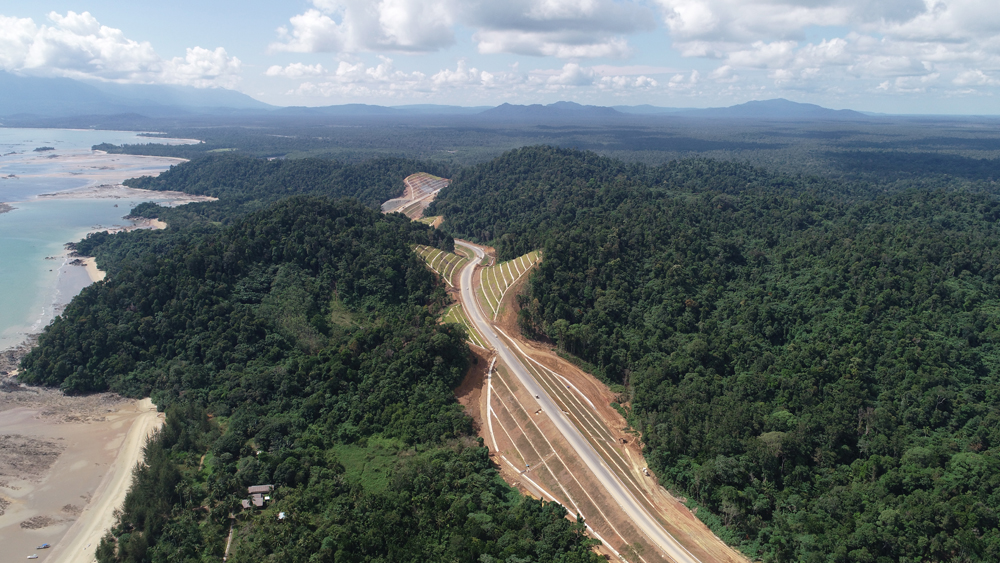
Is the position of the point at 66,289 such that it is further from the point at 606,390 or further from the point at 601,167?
the point at 601,167

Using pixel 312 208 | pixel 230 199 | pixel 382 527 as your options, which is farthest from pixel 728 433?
pixel 230 199

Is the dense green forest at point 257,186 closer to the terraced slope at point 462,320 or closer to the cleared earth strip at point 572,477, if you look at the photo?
the terraced slope at point 462,320

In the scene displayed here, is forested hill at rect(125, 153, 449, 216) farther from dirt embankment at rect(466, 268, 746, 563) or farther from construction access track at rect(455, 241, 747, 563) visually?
dirt embankment at rect(466, 268, 746, 563)

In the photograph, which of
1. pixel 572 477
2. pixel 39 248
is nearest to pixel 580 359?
pixel 572 477

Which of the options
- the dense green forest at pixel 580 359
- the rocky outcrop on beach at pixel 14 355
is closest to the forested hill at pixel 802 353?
the dense green forest at pixel 580 359

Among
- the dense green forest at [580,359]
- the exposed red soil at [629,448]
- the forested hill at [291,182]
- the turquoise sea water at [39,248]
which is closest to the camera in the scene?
the dense green forest at [580,359]
